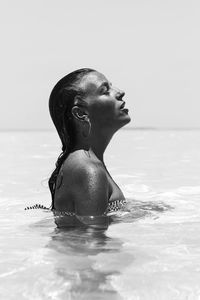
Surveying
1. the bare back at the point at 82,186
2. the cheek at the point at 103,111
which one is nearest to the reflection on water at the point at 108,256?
the bare back at the point at 82,186

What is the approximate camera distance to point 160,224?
5.34 metres

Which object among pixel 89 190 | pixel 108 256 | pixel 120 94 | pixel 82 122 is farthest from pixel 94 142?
pixel 108 256

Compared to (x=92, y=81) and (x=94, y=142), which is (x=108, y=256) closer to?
(x=94, y=142)

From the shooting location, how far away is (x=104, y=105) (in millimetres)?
4750

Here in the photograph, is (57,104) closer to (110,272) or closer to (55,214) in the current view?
(55,214)

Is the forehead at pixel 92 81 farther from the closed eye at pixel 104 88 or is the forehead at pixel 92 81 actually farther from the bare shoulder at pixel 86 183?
the bare shoulder at pixel 86 183

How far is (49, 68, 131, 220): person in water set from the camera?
465 centimetres

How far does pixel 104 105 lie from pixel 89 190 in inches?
32.3

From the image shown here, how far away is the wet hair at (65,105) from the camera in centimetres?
479

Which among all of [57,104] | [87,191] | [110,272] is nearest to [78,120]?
[57,104]

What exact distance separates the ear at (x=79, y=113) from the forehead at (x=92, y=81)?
19 cm

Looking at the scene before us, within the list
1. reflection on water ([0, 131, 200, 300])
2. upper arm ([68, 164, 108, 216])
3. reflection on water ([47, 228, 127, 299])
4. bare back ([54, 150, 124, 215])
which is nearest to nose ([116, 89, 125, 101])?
bare back ([54, 150, 124, 215])

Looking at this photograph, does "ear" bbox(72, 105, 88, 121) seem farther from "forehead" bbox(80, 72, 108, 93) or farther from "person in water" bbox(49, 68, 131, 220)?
"forehead" bbox(80, 72, 108, 93)

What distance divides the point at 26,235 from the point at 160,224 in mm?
1319
